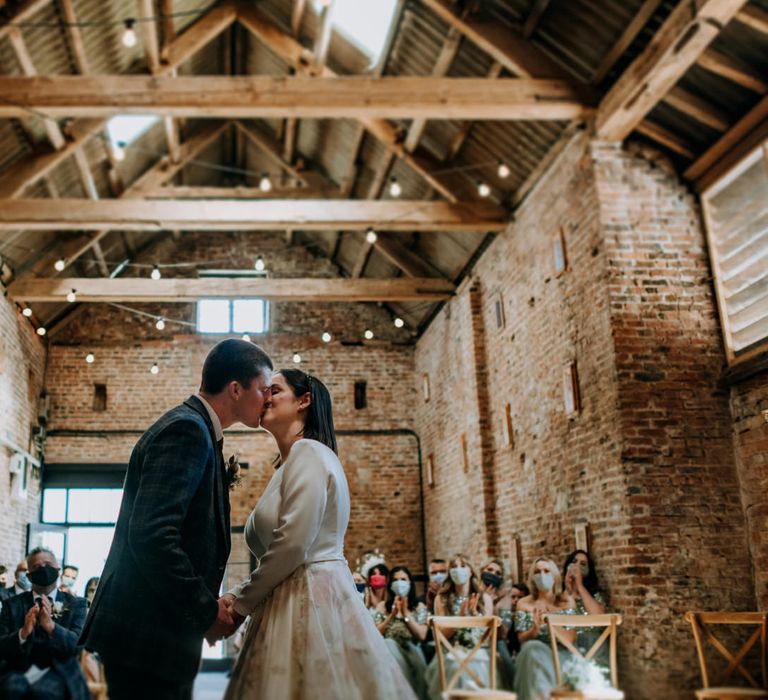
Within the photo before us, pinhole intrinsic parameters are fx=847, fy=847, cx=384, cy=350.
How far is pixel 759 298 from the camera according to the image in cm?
676

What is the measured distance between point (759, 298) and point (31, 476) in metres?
11.7

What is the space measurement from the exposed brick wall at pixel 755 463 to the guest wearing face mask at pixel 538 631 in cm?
147

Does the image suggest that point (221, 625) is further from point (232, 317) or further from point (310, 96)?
point (232, 317)

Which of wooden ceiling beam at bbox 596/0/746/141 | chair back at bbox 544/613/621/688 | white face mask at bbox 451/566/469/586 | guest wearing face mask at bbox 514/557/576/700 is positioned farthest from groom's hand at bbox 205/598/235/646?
white face mask at bbox 451/566/469/586

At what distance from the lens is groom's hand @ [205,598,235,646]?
2555 millimetres

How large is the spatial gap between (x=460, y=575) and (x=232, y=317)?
9.01m

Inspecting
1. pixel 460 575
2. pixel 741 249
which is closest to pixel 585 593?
pixel 460 575

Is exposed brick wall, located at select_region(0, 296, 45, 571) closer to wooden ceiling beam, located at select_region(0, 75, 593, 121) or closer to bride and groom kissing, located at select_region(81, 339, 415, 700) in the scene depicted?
wooden ceiling beam, located at select_region(0, 75, 593, 121)

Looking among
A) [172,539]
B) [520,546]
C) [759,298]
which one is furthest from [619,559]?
[172,539]

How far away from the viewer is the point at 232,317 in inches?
629

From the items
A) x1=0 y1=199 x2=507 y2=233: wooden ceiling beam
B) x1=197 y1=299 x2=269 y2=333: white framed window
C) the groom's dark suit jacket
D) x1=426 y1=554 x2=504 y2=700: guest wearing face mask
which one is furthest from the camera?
x1=197 y1=299 x2=269 y2=333: white framed window

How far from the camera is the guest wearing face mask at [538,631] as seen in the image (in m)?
6.25

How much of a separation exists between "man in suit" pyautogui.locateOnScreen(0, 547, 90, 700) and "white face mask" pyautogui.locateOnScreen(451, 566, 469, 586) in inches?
159

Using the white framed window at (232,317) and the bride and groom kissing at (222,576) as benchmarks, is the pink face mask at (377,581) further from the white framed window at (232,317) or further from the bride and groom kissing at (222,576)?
the white framed window at (232,317)
